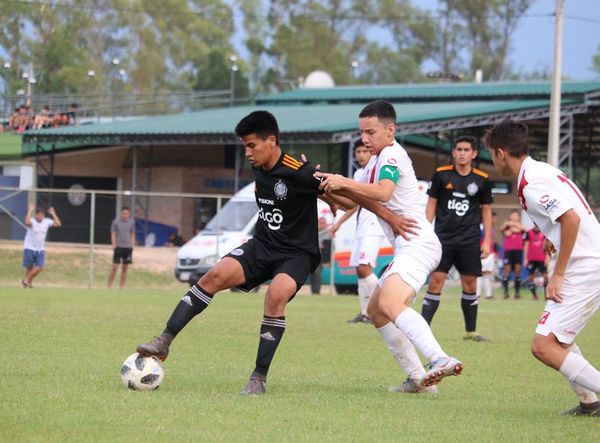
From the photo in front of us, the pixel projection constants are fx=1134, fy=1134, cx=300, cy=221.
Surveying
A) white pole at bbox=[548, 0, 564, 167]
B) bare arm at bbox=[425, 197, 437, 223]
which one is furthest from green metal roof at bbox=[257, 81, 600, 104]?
bare arm at bbox=[425, 197, 437, 223]

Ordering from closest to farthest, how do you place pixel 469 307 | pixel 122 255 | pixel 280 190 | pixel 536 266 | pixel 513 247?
1. pixel 280 190
2. pixel 469 307
3. pixel 122 255
4. pixel 536 266
5. pixel 513 247

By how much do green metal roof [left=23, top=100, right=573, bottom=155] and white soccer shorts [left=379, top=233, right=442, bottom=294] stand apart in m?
25.2

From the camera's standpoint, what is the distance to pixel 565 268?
734 cm

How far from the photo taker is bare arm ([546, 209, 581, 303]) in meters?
7.25

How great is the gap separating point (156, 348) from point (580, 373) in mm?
3039

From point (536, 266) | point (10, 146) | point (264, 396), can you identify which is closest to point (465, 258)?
point (264, 396)

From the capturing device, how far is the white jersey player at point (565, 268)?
730 cm

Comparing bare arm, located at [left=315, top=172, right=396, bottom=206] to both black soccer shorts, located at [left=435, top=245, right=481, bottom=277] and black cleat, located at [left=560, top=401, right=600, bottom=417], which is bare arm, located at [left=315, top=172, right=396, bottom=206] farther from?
black soccer shorts, located at [left=435, top=245, right=481, bottom=277]

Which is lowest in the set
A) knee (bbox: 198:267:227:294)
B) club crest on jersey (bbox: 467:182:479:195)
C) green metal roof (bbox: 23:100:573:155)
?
knee (bbox: 198:267:227:294)

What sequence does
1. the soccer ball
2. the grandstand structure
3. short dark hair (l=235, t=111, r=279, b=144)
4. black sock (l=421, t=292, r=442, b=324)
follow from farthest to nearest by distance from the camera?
the grandstand structure
black sock (l=421, t=292, r=442, b=324)
short dark hair (l=235, t=111, r=279, b=144)
the soccer ball

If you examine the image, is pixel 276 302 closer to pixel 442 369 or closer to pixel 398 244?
pixel 398 244

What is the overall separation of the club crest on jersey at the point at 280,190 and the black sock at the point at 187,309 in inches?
36.0

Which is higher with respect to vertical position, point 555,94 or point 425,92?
point 425,92

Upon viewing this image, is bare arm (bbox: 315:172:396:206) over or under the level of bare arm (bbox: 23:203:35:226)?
over
